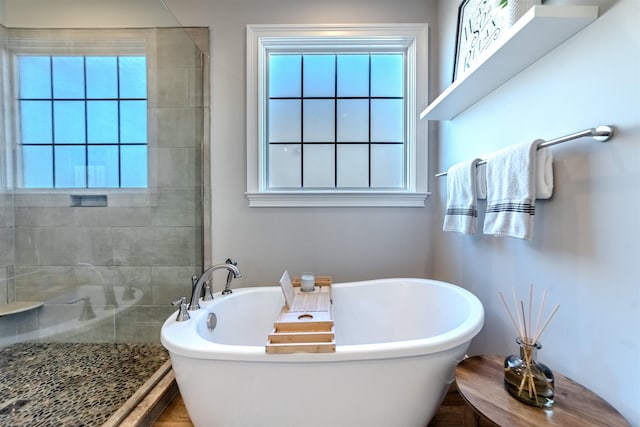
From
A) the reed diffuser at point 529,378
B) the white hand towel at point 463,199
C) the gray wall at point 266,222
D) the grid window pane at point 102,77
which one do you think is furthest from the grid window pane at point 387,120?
the grid window pane at point 102,77

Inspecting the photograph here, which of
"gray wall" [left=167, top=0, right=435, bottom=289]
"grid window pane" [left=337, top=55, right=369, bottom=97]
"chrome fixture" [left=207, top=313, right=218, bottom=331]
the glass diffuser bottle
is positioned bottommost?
"chrome fixture" [left=207, top=313, right=218, bottom=331]

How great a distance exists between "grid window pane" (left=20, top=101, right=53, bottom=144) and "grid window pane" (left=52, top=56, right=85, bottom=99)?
0.12 meters

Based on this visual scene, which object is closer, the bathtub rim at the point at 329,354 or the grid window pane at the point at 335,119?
the bathtub rim at the point at 329,354

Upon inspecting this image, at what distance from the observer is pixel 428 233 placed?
1.92m

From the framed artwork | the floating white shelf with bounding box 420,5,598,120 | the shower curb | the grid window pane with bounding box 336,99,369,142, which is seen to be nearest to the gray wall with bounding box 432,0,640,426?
the floating white shelf with bounding box 420,5,598,120

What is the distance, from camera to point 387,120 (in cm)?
202

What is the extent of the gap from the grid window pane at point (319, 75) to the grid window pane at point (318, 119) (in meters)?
0.07

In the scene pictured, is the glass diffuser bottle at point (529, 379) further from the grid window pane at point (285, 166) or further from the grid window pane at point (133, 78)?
the grid window pane at point (133, 78)

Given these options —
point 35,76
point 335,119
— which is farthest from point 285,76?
point 35,76

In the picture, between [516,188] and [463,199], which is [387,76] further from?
[516,188]

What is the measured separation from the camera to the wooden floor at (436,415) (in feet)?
4.08

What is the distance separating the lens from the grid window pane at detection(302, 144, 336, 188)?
6.64 ft

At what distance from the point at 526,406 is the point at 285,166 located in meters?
1.77

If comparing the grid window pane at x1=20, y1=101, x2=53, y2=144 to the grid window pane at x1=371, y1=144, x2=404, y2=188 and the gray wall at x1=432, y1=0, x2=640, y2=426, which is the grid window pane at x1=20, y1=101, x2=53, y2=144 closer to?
the grid window pane at x1=371, y1=144, x2=404, y2=188
